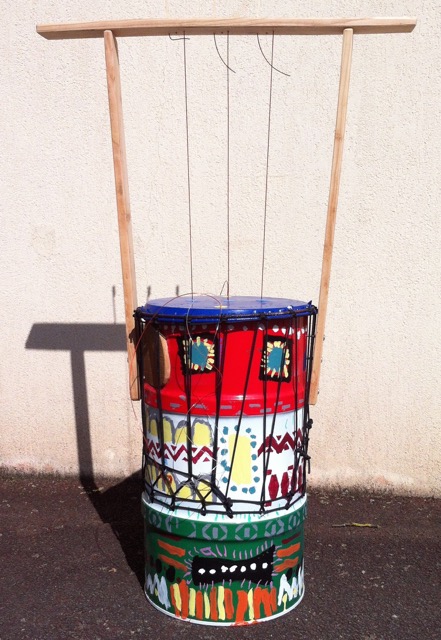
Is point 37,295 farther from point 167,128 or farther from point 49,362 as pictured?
point 167,128

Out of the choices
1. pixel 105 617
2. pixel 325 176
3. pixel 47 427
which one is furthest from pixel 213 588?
pixel 325 176

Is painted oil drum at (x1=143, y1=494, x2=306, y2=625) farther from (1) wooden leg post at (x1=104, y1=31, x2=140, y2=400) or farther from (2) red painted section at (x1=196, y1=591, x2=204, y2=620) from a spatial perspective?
(1) wooden leg post at (x1=104, y1=31, x2=140, y2=400)

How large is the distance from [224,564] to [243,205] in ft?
7.03

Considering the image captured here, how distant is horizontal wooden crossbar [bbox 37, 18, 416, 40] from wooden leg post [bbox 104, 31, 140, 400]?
7 cm

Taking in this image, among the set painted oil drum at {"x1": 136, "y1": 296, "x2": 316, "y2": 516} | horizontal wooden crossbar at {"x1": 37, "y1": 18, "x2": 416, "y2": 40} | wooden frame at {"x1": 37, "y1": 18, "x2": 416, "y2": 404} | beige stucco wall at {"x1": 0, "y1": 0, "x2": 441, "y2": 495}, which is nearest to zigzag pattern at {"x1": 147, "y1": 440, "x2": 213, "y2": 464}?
painted oil drum at {"x1": 136, "y1": 296, "x2": 316, "y2": 516}

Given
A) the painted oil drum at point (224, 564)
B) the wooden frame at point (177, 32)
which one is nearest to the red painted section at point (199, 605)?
the painted oil drum at point (224, 564)

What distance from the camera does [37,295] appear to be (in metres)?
4.28

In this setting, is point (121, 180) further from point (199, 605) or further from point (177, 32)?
point (199, 605)

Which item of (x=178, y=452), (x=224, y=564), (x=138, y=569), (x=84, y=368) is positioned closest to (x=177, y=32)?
(x=178, y=452)

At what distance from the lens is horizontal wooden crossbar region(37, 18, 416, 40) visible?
8.70 feet

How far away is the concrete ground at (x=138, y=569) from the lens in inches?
108

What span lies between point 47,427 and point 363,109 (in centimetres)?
279

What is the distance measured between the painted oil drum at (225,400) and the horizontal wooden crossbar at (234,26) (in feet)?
3.61

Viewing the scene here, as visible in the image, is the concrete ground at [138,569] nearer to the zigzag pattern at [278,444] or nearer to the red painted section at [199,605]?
the red painted section at [199,605]
